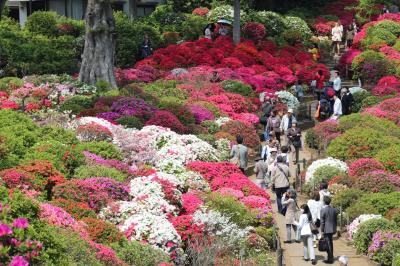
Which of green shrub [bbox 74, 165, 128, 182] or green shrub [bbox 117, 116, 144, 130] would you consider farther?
green shrub [bbox 117, 116, 144, 130]

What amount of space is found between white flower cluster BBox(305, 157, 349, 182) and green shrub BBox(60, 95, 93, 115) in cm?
677

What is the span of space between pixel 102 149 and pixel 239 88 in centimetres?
1137

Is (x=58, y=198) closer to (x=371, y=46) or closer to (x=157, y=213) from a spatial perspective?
(x=157, y=213)

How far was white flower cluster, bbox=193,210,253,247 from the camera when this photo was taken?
682 inches

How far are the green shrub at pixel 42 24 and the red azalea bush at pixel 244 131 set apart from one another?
46.5ft

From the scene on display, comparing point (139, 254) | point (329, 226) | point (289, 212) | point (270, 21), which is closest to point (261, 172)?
point (289, 212)

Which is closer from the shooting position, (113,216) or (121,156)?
(113,216)

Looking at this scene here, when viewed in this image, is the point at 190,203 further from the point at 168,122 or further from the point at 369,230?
the point at 168,122

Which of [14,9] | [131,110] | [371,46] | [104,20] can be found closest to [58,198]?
[131,110]

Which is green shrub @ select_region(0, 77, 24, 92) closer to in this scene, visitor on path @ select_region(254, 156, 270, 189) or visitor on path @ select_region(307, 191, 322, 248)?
visitor on path @ select_region(254, 156, 270, 189)

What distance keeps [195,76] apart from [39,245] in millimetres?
21897

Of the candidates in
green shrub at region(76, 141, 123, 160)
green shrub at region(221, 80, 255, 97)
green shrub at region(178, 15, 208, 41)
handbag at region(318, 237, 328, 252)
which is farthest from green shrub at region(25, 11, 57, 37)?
handbag at region(318, 237, 328, 252)

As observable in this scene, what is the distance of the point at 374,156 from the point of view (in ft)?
79.5

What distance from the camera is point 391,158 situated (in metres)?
23.3
